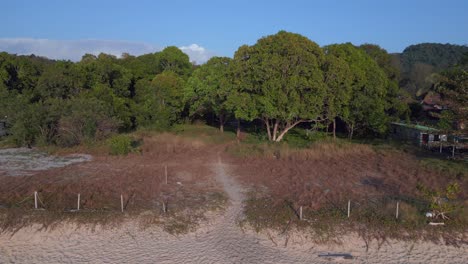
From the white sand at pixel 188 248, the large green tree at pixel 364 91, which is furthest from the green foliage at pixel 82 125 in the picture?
the large green tree at pixel 364 91

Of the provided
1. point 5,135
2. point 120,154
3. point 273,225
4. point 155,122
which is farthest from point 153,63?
point 273,225

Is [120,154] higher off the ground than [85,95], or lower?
lower

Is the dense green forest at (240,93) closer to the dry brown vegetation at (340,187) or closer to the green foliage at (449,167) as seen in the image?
the green foliage at (449,167)

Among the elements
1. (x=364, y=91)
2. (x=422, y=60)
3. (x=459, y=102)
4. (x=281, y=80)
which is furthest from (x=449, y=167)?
(x=422, y=60)

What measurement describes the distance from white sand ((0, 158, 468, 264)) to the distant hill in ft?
157

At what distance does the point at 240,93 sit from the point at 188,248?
18.2 meters

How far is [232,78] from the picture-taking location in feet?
91.8

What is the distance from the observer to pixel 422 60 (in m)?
86.1

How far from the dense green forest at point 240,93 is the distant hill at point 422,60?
1822 centimetres

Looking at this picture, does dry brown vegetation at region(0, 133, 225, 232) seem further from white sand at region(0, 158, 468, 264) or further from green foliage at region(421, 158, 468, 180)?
green foliage at region(421, 158, 468, 180)

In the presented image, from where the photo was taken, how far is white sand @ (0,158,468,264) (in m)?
9.75

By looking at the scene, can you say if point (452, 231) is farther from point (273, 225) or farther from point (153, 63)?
point (153, 63)

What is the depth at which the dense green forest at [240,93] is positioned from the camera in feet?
83.3

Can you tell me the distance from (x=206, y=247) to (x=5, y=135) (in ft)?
92.9
